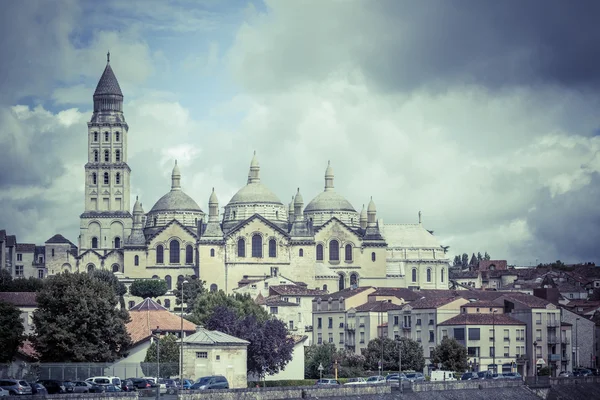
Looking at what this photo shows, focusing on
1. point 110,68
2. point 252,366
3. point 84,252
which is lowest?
point 252,366

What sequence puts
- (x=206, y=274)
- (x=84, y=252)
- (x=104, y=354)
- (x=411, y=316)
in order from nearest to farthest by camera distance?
1. (x=104, y=354)
2. (x=411, y=316)
3. (x=206, y=274)
4. (x=84, y=252)

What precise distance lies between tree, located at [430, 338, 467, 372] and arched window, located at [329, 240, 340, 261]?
68378mm

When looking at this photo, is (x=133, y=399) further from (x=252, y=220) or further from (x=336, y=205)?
(x=336, y=205)

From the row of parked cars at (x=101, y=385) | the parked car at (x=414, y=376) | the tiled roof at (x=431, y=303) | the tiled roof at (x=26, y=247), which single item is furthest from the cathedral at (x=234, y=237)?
the row of parked cars at (x=101, y=385)

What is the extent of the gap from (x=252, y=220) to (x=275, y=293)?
25.4 metres

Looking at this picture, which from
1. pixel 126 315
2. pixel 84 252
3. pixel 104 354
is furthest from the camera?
pixel 84 252

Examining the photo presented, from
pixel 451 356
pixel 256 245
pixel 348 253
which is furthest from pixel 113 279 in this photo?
pixel 451 356

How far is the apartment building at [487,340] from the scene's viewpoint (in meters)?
101

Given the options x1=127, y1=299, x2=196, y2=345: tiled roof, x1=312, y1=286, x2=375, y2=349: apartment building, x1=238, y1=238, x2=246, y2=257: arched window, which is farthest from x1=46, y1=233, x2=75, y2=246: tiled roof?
x1=127, y1=299, x2=196, y2=345: tiled roof

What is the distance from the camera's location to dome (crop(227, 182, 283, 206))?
171000 millimetres

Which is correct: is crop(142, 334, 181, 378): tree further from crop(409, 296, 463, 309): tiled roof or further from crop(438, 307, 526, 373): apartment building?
crop(409, 296, 463, 309): tiled roof

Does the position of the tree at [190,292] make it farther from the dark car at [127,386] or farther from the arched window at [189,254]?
the dark car at [127,386]

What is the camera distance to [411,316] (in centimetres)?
10838

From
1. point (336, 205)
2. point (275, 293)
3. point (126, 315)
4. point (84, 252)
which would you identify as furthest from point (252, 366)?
point (336, 205)
